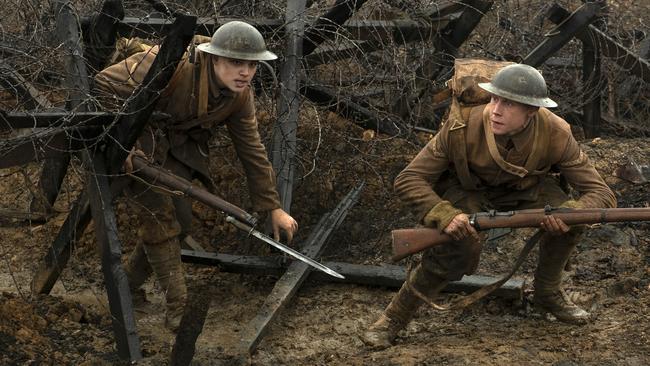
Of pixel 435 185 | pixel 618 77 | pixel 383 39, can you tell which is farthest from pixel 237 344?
pixel 618 77

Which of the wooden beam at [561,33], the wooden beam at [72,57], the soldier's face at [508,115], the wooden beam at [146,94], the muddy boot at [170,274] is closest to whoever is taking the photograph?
the wooden beam at [146,94]

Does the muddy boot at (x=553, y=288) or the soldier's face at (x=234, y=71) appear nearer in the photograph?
the soldier's face at (x=234, y=71)

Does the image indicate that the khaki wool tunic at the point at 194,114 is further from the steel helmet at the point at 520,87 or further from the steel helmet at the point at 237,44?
the steel helmet at the point at 520,87

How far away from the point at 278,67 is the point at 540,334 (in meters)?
2.74

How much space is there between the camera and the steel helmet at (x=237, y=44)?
211 inches

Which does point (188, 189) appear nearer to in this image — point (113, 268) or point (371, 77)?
point (113, 268)

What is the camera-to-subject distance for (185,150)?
5.98 m

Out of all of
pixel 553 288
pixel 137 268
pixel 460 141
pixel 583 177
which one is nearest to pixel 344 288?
pixel 137 268

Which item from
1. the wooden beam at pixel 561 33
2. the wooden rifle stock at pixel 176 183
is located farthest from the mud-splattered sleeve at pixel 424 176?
the wooden beam at pixel 561 33

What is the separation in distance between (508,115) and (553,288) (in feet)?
4.12

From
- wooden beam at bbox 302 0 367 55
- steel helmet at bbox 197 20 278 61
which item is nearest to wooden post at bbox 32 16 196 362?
steel helmet at bbox 197 20 278 61

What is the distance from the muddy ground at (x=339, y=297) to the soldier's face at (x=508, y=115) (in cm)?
122

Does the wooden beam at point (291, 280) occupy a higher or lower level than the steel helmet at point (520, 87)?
lower

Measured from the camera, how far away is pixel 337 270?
674 centimetres
